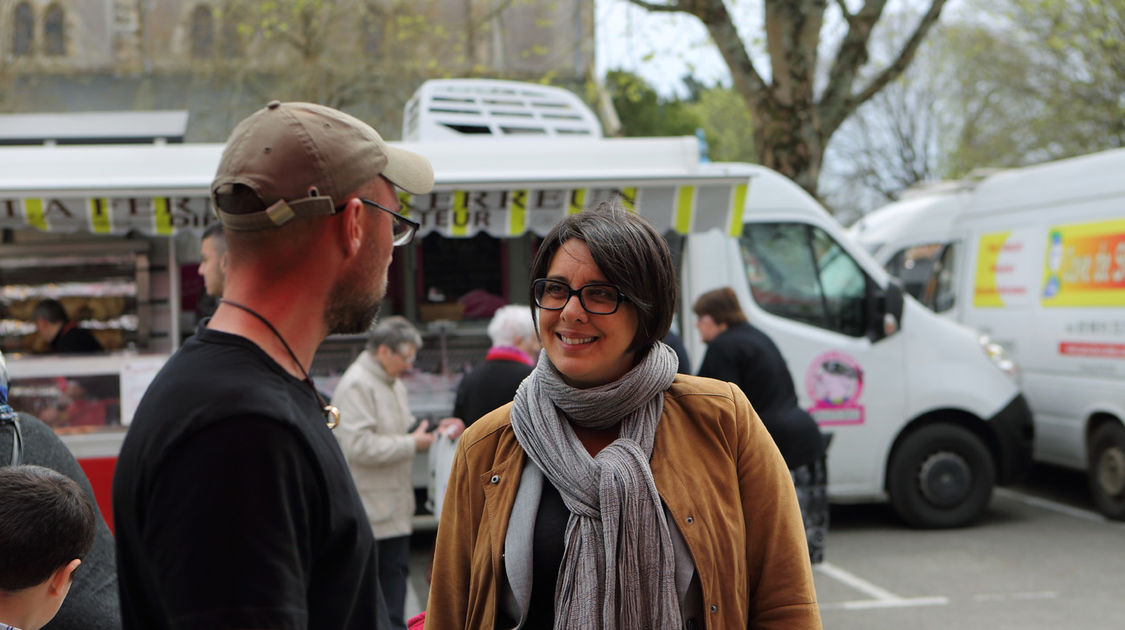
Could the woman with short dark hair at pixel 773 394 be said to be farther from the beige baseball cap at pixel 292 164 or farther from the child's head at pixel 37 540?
the beige baseball cap at pixel 292 164

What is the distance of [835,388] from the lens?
306 inches

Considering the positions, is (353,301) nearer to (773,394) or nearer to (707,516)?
(707,516)

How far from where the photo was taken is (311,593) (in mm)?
1354

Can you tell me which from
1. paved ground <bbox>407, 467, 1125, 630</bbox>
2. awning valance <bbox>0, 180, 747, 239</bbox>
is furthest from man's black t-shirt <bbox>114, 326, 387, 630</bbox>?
awning valance <bbox>0, 180, 747, 239</bbox>

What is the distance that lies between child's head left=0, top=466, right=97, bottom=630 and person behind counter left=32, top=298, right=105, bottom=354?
5.30m

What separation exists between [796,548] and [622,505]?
361mm

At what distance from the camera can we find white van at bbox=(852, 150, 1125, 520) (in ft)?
26.6

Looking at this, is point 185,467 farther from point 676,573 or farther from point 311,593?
point 676,573

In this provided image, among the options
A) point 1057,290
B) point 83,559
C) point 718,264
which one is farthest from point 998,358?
point 83,559

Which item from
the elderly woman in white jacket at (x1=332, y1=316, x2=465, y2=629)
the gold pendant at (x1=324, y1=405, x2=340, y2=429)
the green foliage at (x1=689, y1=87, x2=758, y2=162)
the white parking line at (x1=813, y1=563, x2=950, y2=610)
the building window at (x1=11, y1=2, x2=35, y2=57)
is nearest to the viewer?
the gold pendant at (x1=324, y1=405, x2=340, y2=429)

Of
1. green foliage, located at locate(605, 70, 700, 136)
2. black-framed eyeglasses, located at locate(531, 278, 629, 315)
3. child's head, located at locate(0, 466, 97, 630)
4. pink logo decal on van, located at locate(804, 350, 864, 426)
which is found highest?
green foliage, located at locate(605, 70, 700, 136)

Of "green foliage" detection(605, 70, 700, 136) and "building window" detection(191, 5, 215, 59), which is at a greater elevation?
"building window" detection(191, 5, 215, 59)

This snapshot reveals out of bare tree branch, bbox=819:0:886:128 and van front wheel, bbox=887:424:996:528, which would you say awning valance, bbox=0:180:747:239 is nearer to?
van front wheel, bbox=887:424:996:528

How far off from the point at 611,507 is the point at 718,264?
5.78m
